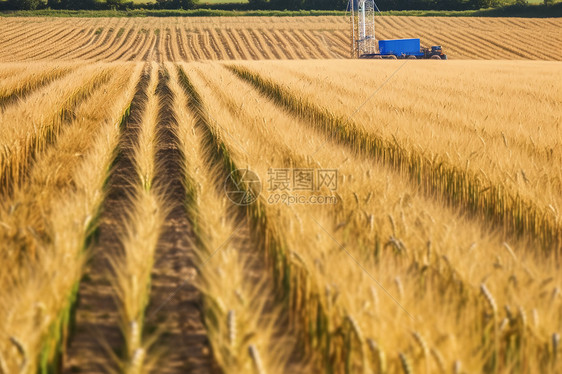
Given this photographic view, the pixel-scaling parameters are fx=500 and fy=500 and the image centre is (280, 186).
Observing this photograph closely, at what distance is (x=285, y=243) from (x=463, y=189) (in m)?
1.63

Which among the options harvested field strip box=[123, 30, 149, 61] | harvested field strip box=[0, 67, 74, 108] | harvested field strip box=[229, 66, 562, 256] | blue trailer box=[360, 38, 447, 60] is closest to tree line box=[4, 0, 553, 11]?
harvested field strip box=[123, 30, 149, 61]

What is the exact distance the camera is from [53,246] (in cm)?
182

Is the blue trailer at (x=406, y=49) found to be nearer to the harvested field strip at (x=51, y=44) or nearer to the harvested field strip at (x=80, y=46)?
the harvested field strip at (x=80, y=46)

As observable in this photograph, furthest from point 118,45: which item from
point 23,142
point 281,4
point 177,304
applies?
point 177,304

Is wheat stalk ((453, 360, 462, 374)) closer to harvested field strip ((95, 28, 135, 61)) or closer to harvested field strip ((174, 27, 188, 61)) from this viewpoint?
harvested field strip ((95, 28, 135, 61))

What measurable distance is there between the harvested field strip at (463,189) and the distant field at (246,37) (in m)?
21.5

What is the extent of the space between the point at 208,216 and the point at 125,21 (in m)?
35.2

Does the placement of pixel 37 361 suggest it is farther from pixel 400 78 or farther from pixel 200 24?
pixel 200 24

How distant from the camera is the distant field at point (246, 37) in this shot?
2606 cm

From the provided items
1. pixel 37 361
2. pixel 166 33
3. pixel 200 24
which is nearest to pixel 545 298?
pixel 37 361

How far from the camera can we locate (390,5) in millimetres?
47781

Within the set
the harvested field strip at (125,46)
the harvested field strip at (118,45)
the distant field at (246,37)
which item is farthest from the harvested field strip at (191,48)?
the harvested field strip at (118,45)

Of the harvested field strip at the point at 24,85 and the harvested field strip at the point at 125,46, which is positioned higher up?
the harvested field strip at the point at 125,46

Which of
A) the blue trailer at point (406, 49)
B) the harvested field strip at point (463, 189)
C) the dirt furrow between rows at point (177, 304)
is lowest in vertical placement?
the dirt furrow between rows at point (177, 304)
